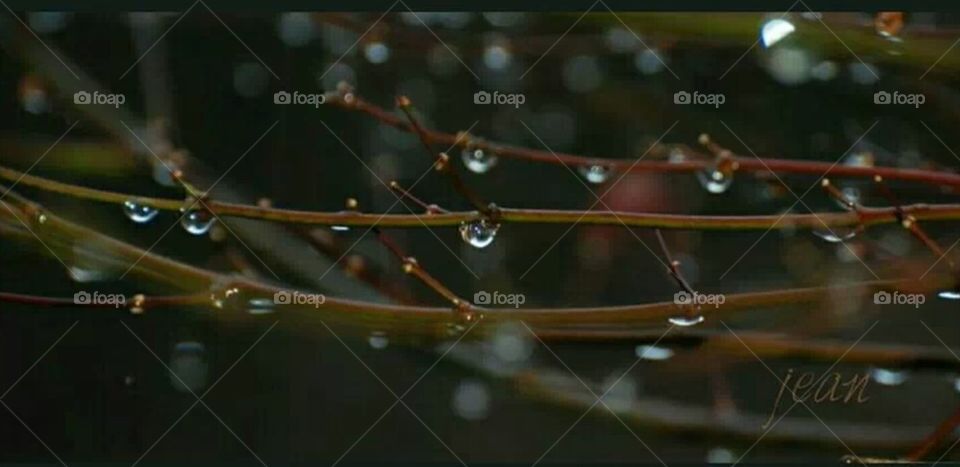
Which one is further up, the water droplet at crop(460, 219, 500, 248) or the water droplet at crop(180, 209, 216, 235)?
the water droplet at crop(180, 209, 216, 235)

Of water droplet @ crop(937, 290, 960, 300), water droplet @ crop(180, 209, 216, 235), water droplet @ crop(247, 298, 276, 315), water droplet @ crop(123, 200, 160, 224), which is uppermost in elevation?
water droplet @ crop(937, 290, 960, 300)

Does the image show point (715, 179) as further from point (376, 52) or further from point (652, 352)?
point (376, 52)

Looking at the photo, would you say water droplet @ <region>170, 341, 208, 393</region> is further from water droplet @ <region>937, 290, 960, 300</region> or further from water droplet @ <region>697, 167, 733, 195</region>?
water droplet @ <region>937, 290, 960, 300</region>

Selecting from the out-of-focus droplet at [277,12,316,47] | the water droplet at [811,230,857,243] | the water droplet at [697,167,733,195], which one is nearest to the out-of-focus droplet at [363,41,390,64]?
the out-of-focus droplet at [277,12,316,47]

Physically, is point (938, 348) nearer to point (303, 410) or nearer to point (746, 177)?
point (746, 177)

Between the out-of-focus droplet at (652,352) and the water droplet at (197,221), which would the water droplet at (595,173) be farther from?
the water droplet at (197,221)
